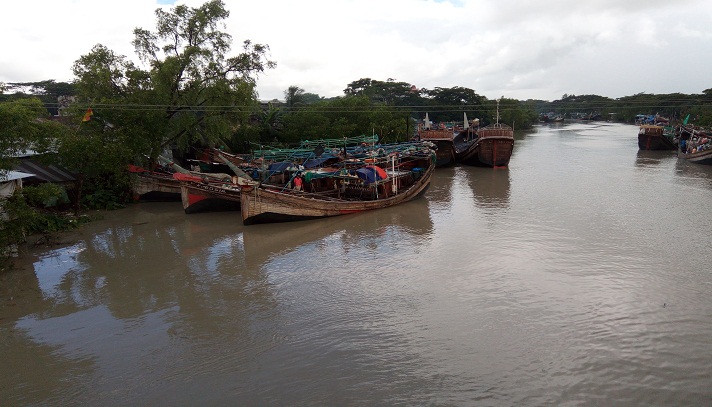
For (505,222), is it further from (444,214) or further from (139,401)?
(139,401)

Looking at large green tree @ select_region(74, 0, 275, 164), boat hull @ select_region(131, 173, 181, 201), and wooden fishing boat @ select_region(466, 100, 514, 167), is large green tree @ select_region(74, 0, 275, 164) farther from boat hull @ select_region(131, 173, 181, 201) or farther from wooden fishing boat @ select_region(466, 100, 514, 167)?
wooden fishing boat @ select_region(466, 100, 514, 167)

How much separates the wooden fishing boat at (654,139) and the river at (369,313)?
24.1m

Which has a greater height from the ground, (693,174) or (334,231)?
(334,231)

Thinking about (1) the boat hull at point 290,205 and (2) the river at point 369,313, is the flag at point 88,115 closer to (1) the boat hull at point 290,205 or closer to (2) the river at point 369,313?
(2) the river at point 369,313

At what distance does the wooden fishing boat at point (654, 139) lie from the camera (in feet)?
111

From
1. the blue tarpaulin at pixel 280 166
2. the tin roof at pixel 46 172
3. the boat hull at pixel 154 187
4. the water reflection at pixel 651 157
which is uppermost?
the tin roof at pixel 46 172

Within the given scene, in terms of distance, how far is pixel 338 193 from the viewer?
49.5 feet

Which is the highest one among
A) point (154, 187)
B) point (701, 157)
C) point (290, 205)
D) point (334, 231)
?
point (154, 187)

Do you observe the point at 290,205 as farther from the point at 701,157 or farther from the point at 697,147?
the point at 697,147

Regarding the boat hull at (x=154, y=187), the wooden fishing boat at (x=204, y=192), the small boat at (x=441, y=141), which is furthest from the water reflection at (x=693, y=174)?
the boat hull at (x=154, y=187)

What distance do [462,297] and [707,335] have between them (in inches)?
150

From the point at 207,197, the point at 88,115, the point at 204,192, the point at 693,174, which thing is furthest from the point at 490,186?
the point at 88,115

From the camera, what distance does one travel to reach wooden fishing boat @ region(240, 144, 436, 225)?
1311 cm

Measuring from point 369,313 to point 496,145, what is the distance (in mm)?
21339
